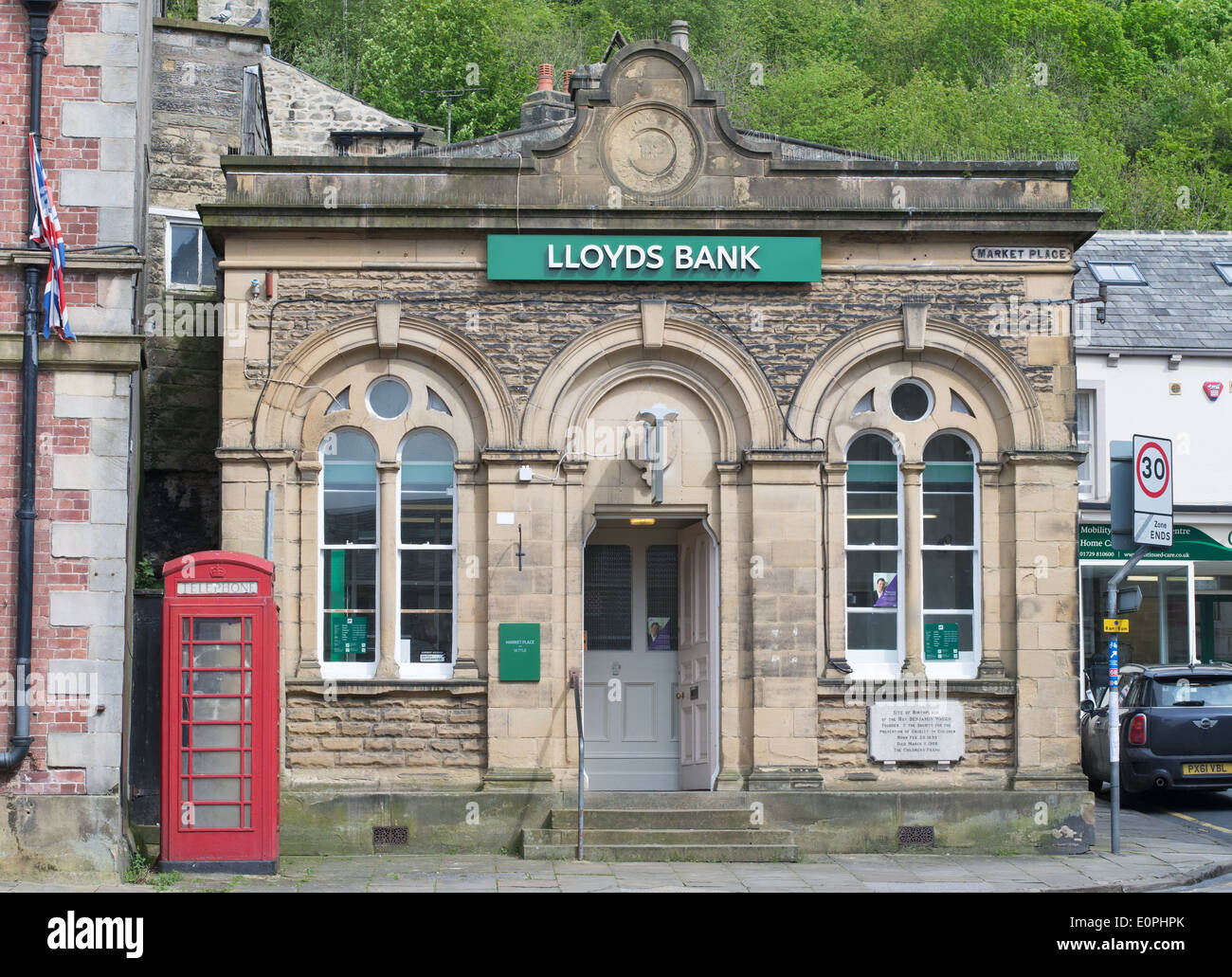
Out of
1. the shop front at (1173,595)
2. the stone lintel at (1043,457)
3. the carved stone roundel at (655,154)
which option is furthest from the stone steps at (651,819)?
the shop front at (1173,595)

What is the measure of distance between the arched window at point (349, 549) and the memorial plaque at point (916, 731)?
5112mm

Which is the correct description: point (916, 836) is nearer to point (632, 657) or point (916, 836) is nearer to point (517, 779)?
point (632, 657)

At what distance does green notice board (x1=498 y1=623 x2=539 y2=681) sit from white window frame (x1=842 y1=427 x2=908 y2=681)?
313 centimetres

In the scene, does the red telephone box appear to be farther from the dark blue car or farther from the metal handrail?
the dark blue car

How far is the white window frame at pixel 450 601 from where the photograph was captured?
1518 centimetres

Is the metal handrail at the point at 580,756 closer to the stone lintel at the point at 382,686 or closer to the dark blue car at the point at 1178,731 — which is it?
the stone lintel at the point at 382,686

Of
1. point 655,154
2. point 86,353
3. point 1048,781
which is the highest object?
point 655,154

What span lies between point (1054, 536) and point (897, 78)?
41.2 m

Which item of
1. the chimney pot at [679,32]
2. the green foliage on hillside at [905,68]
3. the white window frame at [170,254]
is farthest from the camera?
the green foliage on hillside at [905,68]

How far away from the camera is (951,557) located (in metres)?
15.7

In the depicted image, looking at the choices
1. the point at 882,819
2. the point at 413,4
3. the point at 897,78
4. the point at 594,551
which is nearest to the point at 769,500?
the point at 594,551

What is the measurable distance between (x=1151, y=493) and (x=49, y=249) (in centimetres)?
1085

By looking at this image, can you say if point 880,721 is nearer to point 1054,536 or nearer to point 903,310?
point 1054,536

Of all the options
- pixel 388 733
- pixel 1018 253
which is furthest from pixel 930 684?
pixel 388 733
